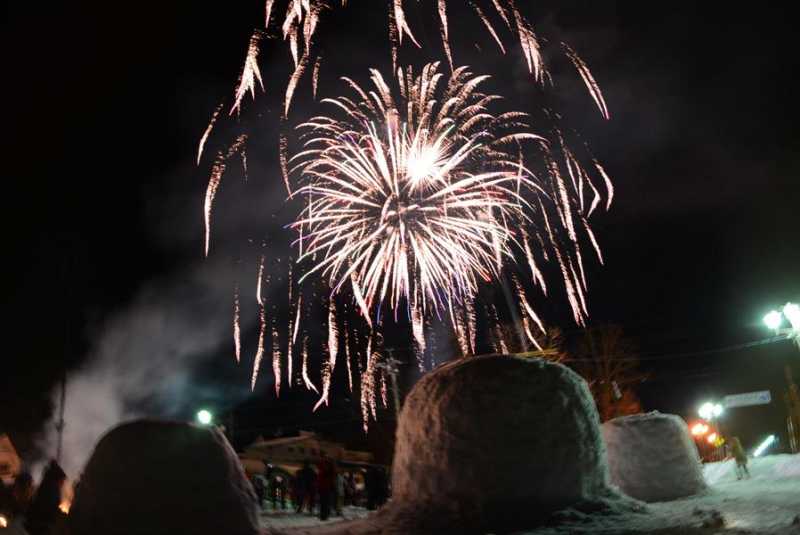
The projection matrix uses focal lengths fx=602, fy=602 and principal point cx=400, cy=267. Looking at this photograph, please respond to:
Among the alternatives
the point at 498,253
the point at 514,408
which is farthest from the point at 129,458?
the point at 498,253

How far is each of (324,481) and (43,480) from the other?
6.61 meters

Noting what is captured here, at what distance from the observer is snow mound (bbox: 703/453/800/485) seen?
19062mm

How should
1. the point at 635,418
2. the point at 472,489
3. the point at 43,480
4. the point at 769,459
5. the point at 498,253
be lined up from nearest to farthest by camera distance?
the point at 472,489 < the point at 43,480 < the point at 635,418 < the point at 498,253 < the point at 769,459

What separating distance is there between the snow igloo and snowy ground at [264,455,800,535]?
20.5 inches

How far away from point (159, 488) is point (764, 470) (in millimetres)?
20523

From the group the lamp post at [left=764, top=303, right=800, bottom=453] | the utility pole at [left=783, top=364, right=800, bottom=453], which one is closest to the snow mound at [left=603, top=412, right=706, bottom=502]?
the lamp post at [left=764, top=303, right=800, bottom=453]

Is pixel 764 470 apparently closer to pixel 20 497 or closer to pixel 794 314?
pixel 794 314

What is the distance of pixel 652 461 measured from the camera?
53.6ft

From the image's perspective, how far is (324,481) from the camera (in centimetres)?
1574

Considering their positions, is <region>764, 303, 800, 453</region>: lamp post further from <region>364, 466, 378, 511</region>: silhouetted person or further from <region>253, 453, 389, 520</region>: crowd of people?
<region>364, 466, 378, 511</region>: silhouetted person

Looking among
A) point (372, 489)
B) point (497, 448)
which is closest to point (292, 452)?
point (372, 489)

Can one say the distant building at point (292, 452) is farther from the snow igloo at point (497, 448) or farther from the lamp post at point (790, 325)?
the snow igloo at point (497, 448)

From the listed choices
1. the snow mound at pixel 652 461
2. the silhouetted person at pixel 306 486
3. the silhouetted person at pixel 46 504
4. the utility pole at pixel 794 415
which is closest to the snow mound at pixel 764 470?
the snow mound at pixel 652 461

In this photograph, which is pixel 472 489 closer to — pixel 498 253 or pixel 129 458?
pixel 129 458
